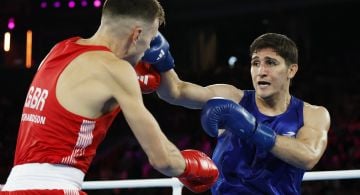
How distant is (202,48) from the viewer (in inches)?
360

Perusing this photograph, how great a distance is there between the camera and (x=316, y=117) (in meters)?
2.69

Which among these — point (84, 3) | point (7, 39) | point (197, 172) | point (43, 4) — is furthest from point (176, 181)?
point (43, 4)

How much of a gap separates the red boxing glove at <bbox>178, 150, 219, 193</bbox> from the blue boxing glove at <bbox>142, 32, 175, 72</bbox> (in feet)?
1.93

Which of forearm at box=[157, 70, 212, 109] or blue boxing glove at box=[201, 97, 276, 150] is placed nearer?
blue boxing glove at box=[201, 97, 276, 150]

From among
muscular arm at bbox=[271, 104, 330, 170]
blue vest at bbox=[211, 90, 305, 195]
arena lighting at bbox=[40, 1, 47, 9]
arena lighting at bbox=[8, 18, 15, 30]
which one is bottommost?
arena lighting at bbox=[8, 18, 15, 30]

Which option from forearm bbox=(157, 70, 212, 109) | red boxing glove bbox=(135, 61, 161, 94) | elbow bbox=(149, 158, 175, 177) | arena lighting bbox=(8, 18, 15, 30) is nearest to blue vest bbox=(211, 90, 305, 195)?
forearm bbox=(157, 70, 212, 109)

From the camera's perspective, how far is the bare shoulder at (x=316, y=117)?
8.73ft

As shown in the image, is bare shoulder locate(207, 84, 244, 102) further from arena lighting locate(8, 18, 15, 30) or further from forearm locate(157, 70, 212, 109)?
arena lighting locate(8, 18, 15, 30)

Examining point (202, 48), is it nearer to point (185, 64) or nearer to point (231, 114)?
point (185, 64)

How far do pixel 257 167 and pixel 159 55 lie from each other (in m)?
0.62

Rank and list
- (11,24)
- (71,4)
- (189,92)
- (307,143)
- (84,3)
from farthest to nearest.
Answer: (71,4), (84,3), (11,24), (189,92), (307,143)

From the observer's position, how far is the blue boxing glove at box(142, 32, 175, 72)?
2572mm

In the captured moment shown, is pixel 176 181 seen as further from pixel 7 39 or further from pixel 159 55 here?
pixel 7 39

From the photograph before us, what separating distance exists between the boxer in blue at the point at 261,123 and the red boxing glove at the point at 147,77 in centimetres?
4
